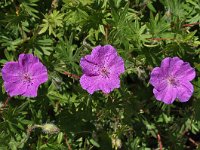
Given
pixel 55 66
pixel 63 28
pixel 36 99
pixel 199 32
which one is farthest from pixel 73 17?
pixel 199 32

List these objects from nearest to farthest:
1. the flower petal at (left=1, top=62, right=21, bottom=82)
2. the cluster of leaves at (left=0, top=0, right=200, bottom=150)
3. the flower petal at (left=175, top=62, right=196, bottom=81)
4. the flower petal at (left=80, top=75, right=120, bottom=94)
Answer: the flower petal at (left=80, top=75, right=120, bottom=94)
the flower petal at (left=1, top=62, right=21, bottom=82)
the flower petal at (left=175, top=62, right=196, bottom=81)
the cluster of leaves at (left=0, top=0, right=200, bottom=150)

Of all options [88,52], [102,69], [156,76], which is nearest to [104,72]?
[102,69]

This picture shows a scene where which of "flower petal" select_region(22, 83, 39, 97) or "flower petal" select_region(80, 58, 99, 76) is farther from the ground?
"flower petal" select_region(80, 58, 99, 76)

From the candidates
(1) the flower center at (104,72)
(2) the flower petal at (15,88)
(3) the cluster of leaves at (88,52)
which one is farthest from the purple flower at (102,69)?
(2) the flower petal at (15,88)

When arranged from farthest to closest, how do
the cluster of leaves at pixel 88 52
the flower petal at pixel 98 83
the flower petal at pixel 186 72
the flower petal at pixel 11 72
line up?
the cluster of leaves at pixel 88 52
the flower petal at pixel 186 72
the flower petal at pixel 11 72
the flower petal at pixel 98 83

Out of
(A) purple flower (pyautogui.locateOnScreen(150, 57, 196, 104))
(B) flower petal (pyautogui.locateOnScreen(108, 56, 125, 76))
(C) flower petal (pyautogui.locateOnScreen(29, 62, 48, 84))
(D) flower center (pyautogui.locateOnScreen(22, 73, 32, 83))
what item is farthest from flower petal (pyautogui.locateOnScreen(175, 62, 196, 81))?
(D) flower center (pyautogui.locateOnScreen(22, 73, 32, 83))

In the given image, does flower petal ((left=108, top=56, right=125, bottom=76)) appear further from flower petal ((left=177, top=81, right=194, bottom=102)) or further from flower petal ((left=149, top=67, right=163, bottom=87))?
flower petal ((left=177, top=81, right=194, bottom=102))

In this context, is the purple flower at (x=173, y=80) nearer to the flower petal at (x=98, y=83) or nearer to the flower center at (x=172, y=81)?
the flower center at (x=172, y=81)
